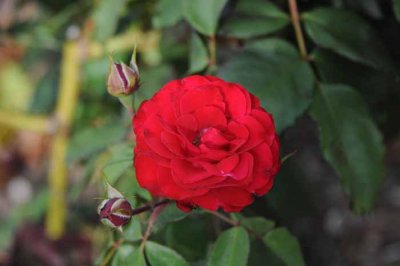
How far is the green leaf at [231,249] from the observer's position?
2.37 ft

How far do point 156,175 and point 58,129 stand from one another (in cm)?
81

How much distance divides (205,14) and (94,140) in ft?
0.89

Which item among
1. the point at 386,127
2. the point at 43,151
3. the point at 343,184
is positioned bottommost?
the point at 43,151

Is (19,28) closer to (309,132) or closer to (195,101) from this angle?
(309,132)

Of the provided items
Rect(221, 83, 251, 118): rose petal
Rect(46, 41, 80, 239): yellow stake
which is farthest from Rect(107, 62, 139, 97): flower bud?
Rect(46, 41, 80, 239): yellow stake

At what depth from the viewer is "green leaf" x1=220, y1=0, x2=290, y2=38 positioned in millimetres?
908

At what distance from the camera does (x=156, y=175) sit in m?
0.67

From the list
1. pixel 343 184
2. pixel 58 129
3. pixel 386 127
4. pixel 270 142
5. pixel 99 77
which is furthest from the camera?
pixel 58 129

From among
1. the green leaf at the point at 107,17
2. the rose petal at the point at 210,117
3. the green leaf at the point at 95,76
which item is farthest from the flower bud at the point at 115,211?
the green leaf at the point at 95,76

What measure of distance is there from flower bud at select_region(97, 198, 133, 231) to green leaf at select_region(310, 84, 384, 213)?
10.8 inches

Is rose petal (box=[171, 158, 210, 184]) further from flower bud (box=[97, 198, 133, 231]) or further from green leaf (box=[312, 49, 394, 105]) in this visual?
green leaf (box=[312, 49, 394, 105])

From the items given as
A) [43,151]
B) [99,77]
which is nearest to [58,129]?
[99,77]

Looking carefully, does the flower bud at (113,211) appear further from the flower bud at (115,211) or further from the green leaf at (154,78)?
the green leaf at (154,78)

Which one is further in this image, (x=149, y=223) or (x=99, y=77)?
(x=99, y=77)
